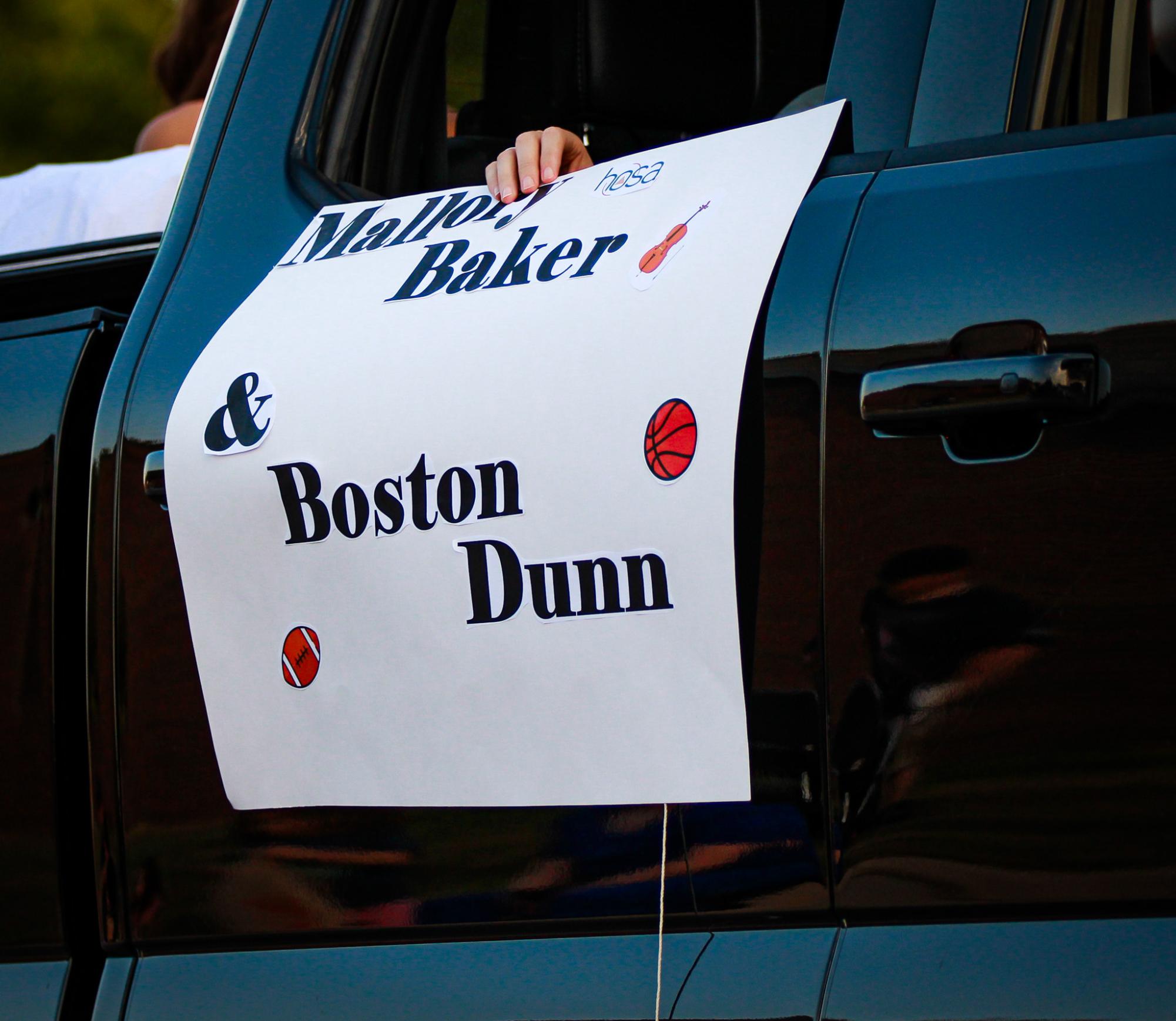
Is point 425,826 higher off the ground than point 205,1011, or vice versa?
point 425,826

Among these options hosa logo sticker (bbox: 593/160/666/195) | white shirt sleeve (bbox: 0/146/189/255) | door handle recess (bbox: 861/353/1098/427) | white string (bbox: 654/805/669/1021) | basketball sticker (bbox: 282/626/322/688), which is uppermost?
hosa logo sticker (bbox: 593/160/666/195)

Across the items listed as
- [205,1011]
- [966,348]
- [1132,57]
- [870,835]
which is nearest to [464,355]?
[966,348]

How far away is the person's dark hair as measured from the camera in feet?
12.5

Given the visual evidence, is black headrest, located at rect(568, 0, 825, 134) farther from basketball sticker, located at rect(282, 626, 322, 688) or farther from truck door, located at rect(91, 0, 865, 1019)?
basketball sticker, located at rect(282, 626, 322, 688)

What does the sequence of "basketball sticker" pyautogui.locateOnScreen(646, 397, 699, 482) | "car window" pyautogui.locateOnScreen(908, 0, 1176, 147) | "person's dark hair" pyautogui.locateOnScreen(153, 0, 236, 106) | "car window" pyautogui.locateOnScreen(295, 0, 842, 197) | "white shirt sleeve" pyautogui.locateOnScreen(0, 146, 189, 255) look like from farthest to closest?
"person's dark hair" pyautogui.locateOnScreen(153, 0, 236, 106) → "white shirt sleeve" pyautogui.locateOnScreen(0, 146, 189, 255) → "car window" pyautogui.locateOnScreen(295, 0, 842, 197) → "car window" pyautogui.locateOnScreen(908, 0, 1176, 147) → "basketball sticker" pyautogui.locateOnScreen(646, 397, 699, 482)

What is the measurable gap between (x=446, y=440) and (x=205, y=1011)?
1.98 feet

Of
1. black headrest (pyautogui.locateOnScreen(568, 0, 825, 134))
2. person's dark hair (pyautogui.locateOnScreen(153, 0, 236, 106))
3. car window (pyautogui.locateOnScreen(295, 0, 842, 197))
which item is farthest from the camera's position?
person's dark hair (pyautogui.locateOnScreen(153, 0, 236, 106))

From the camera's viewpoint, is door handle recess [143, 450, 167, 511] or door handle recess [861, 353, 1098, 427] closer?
door handle recess [861, 353, 1098, 427]

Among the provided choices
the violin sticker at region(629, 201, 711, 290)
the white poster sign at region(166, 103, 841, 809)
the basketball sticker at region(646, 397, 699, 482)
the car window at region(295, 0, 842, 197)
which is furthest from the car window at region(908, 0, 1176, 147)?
the car window at region(295, 0, 842, 197)

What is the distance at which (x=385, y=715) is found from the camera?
1.37m

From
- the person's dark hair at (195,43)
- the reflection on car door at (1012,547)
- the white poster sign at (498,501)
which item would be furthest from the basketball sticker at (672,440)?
the person's dark hair at (195,43)

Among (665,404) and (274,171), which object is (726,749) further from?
(274,171)

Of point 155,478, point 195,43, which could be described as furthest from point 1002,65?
point 195,43

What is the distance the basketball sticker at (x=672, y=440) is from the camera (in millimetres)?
1241
